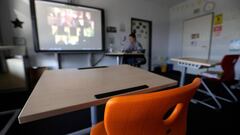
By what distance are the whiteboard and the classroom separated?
0.03 metres

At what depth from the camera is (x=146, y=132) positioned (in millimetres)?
434

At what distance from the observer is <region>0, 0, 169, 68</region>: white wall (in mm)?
2725

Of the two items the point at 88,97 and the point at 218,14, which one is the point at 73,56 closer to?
the point at 88,97

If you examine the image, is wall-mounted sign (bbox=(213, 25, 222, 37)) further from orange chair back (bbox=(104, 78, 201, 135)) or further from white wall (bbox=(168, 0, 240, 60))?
orange chair back (bbox=(104, 78, 201, 135))

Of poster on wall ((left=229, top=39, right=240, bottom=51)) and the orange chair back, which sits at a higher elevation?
poster on wall ((left=229, top=39, right=240, bottom=51))

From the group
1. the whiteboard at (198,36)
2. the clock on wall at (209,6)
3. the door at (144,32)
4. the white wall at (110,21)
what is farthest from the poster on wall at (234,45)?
the door at (144,32)

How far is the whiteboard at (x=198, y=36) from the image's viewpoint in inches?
144

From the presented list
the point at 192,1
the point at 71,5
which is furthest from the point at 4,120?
the point at 192,1

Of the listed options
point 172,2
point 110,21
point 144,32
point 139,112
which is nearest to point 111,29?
point 110,21

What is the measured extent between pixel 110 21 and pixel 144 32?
4.82 ft

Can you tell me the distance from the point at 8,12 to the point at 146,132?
3687 mm

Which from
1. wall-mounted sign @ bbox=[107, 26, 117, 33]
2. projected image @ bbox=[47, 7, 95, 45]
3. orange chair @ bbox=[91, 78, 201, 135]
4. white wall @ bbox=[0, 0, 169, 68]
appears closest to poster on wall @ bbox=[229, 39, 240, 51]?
white wall @ bbox=[0, 0, 169, 68]

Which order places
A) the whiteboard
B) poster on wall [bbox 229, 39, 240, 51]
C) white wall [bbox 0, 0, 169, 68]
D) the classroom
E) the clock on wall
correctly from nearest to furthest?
the classroom
white wall [bbox 0, 0, 169, 68]
poster on wall [bbox 229, 39, 240, 51]
the clock on wall
the whiteboard

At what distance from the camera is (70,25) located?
3.00 metres
